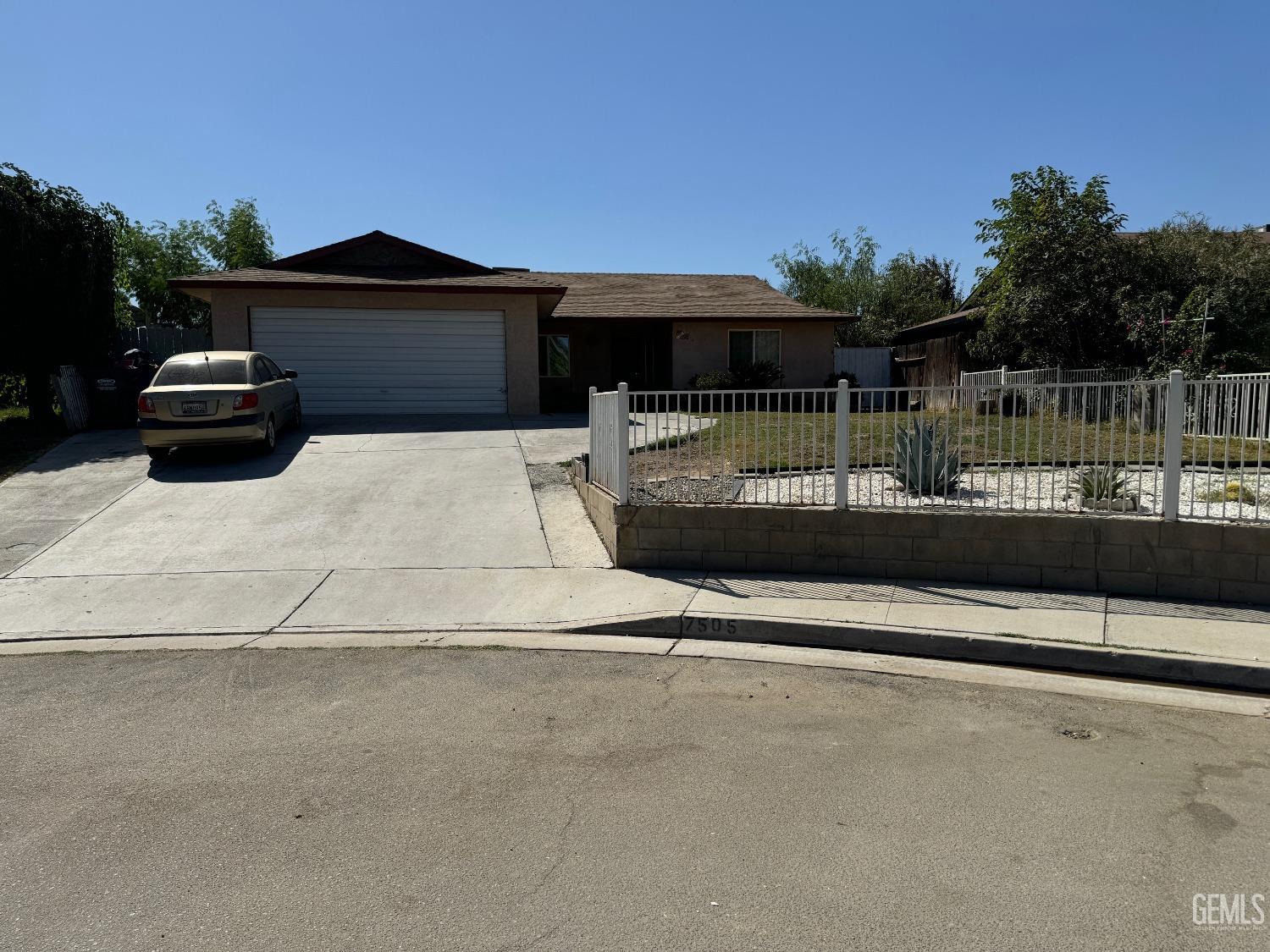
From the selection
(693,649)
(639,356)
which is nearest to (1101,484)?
(693,649)

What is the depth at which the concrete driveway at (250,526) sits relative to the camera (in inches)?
313

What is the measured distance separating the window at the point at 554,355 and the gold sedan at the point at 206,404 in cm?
1152

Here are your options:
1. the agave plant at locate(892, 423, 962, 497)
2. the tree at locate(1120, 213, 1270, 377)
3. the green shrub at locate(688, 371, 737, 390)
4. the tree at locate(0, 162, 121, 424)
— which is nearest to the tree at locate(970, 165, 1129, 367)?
the tree at locate(1120, 213, 1270, 377)

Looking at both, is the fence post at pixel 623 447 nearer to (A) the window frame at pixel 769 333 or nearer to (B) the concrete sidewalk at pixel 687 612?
(B) the concrete sidewalk at pixel 687 612

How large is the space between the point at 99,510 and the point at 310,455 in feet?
10.8

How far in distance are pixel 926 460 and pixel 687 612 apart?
298 centimetres

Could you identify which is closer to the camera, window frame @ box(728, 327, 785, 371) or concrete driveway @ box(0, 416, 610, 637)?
concrete driveway @ box(0, 416, 610, 637)

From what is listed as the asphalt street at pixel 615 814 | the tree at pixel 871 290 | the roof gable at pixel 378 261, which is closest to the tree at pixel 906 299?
the tree at pixel 871 290

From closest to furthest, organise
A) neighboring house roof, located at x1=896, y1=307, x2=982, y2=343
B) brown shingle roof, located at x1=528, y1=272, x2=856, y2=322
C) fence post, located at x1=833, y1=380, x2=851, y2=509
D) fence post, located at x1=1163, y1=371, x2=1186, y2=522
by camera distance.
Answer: fence post, located at x1=1163, y1=371, x2=1186, y2=522
fence post, located at x1=833, y1=380, x2=851, y2=509
brown shingle roof, located at x1=528, y1=272, x2=856, y2=322
neighboring house roof, located at x1=896, y1=307, x2=982, y2=343

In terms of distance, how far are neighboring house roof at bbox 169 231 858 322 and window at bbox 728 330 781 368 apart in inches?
25.1

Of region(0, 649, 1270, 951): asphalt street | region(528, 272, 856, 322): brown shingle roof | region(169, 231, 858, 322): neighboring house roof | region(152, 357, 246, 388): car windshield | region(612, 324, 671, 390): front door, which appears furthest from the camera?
region(612, 324, 671, 390): front door

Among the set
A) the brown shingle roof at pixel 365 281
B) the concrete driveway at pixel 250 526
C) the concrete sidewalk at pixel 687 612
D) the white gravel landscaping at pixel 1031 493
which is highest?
the brown shingle roof at pixel 365 281

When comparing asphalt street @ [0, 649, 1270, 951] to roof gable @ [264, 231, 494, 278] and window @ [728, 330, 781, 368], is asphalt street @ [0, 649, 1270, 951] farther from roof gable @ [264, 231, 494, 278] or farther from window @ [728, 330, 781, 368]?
window @ [728, 330, 781, 368]

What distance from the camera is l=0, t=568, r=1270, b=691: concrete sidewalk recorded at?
641cm
